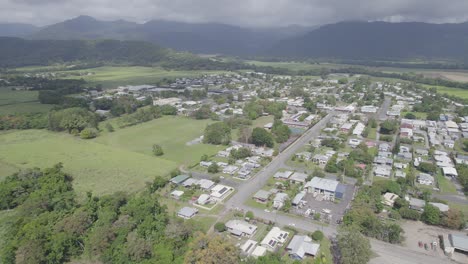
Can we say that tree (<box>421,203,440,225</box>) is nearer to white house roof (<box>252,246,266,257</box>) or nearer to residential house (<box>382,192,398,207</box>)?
residential house (<box>382,192,398,207</box>)

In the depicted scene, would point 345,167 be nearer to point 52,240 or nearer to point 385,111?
point 52,240

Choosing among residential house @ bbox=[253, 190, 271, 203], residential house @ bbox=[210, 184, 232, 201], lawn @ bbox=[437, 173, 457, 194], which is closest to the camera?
residential house @ bbox=[253, 190, 271, 203]

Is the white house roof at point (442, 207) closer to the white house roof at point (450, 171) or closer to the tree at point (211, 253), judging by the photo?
the white house roof at point (450, 171)

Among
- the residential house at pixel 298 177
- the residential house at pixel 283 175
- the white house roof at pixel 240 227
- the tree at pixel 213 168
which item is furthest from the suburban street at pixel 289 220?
the tree at pixel 213 168

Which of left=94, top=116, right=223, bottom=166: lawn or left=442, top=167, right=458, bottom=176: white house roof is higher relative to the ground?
left=442, top=167, right=458, bottom=176: white house roof

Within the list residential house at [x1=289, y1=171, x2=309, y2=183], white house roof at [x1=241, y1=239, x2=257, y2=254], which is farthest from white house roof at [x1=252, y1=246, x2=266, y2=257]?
residential house at [x1=289, y1=171, x2=309, y2=183]

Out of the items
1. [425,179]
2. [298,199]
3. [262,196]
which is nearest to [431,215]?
[425,179]

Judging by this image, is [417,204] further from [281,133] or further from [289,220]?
[281,133]
